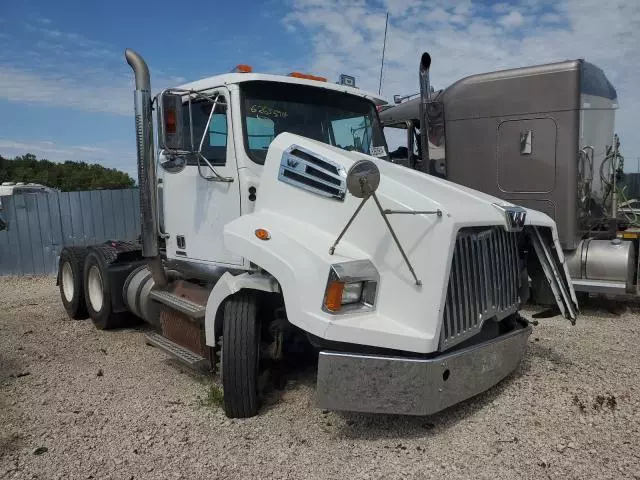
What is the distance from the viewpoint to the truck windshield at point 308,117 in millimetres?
4344

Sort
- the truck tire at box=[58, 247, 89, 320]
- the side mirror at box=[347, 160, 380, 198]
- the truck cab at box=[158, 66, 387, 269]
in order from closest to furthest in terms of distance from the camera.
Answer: the side mirror at box=[347, 160, 380, 198] < the truck cab at box=[158, 66, 387, 269] < the truck tire at box=[58, 247, 89, 320]

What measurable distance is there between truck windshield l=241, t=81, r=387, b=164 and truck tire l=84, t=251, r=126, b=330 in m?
3.11

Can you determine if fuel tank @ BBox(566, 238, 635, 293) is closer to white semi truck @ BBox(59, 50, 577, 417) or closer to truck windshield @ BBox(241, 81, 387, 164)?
white semi truck @ BBox(59, 50, 577, 417)

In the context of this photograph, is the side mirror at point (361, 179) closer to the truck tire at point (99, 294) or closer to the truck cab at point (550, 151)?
the truck cab at point (550, 151)

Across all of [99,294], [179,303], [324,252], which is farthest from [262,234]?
[99,294]

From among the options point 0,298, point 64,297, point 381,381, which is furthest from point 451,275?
point 0,298

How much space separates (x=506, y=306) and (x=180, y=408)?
8.47 ft

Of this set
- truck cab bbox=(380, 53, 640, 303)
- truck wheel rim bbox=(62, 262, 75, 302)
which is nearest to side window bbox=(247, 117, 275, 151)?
truck cab bbox=(380, 53, 640, 303)

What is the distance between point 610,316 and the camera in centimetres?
683

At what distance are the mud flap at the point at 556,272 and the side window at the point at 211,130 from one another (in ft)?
8.33

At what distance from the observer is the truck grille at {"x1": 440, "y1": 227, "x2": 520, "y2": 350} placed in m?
3.37

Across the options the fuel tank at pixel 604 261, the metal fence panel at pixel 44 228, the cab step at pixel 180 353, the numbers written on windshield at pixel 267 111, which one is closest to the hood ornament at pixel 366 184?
the numbers written on windshield at pixel 267 111

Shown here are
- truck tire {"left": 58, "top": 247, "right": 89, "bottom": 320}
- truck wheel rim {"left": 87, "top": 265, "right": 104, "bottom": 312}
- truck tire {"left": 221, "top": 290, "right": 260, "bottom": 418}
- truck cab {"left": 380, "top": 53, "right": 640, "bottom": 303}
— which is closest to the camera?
truck tire {"left": 221, "top": 290, "right": 260, "bottom": 418}

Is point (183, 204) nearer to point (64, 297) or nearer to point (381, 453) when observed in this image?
point (381, 453)
